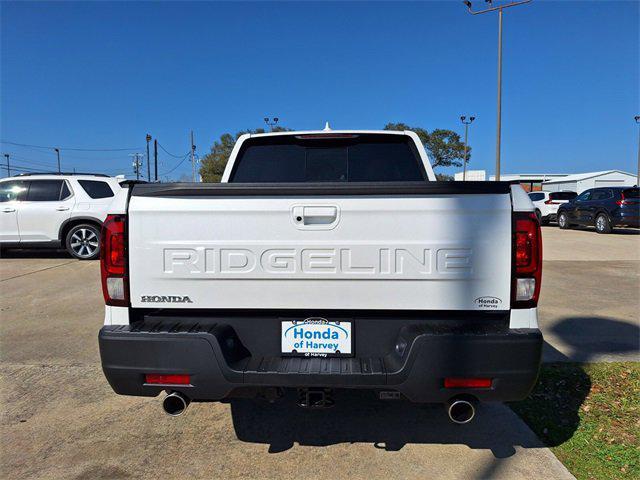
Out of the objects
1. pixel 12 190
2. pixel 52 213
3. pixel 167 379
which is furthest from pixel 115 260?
pixel 12 190

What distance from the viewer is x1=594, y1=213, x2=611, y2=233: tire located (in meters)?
16.6

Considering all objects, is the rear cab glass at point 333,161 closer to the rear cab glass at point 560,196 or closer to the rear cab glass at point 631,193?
the rear cab glass at point 631,193

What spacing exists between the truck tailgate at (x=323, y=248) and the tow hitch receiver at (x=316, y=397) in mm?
440

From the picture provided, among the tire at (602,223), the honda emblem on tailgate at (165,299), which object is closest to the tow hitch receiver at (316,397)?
the honda emblem on tailgate at (165,299)

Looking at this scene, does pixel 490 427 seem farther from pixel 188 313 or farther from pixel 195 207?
pixel 195 207

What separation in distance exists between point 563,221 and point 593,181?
44.2 m

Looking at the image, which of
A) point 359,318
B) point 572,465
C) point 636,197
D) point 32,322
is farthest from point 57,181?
point 636,197

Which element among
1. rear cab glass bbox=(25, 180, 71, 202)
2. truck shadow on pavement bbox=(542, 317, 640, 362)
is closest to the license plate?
truck shadow on pavement bbox=(542, 317, 640, 362)

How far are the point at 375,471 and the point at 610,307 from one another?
523cm

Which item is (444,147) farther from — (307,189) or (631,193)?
(307,189)

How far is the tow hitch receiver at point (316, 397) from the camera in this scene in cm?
240

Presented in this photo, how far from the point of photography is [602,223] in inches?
665

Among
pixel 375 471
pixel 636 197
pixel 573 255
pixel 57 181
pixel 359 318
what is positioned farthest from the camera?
pixel 636 197

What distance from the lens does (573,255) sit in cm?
1149
